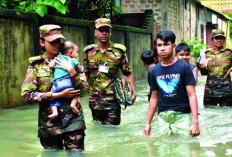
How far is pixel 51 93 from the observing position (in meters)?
4.64

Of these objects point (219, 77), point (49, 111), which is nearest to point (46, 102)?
point (49, 111)

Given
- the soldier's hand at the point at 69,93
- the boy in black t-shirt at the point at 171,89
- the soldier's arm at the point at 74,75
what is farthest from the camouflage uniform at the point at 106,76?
the soldier's hand at the point at 69,93

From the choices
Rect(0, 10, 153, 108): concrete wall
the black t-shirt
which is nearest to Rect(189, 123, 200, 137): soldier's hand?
the black t-shirt

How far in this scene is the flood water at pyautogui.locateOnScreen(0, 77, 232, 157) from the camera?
18.3ft

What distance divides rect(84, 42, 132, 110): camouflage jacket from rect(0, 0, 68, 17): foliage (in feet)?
9.35

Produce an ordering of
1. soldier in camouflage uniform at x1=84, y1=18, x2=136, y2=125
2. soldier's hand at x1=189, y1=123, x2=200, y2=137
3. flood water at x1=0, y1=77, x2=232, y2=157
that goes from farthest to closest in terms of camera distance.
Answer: soldier in camouflage uniform at x1=84, y1=18, x2=136, y2=125 → flood water at x1=0, y1=77, x2=232, y2=157 → soldier's hand at x1=189, y1=123, x2=200, y2=137

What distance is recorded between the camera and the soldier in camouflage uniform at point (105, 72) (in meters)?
7.10

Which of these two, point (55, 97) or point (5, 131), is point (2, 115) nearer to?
point (5, 131)

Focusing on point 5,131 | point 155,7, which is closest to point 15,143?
point 5,131

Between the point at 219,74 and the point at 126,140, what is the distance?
138 inches

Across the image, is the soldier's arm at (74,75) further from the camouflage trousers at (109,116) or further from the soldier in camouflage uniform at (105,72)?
the camouflage trousers at (109,116)

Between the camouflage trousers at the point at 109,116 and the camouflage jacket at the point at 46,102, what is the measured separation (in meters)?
2.38

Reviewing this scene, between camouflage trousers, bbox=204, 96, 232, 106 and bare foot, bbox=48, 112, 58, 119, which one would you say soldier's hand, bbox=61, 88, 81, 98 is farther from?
camouflage trousers, bbox=204, 96, 232, 106

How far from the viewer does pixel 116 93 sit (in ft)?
23.3
